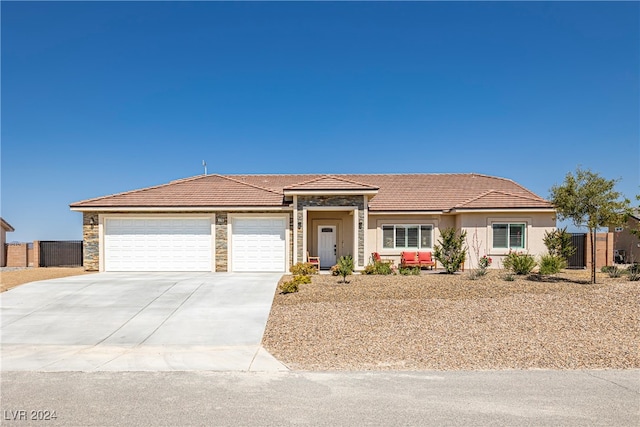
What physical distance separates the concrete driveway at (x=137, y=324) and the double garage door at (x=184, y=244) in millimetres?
2790

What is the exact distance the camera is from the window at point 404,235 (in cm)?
2164

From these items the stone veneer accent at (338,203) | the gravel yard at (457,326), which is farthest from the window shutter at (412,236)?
the gravel yard at (457,326)

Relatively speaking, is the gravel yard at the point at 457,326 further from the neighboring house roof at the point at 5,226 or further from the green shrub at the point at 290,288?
the neighboring house roof at the point at 5,226

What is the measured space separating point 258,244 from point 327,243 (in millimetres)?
4155

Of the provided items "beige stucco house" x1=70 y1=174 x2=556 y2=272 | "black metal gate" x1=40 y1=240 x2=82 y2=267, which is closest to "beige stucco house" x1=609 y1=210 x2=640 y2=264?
"beige stucco house" x1=70 y1=174 x2=556 y2=272

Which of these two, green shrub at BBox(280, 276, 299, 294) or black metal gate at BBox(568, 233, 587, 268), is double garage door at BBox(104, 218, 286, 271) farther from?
black metal gate at BBox(568, 233, 587, 268)

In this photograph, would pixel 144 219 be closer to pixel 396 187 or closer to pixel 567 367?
pixel 396 187

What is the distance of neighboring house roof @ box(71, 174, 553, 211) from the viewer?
62.1 ft

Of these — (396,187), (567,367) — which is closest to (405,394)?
(567,367)

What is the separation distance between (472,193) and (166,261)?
53.3ft

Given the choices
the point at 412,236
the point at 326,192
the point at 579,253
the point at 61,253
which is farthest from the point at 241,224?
the point at 579,253

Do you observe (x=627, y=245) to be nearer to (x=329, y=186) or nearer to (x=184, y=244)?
(x=329, y=186)

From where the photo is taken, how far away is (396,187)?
24.5m

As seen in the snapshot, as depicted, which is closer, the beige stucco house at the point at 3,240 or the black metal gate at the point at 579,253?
the black metal gate at the point at 579,253
